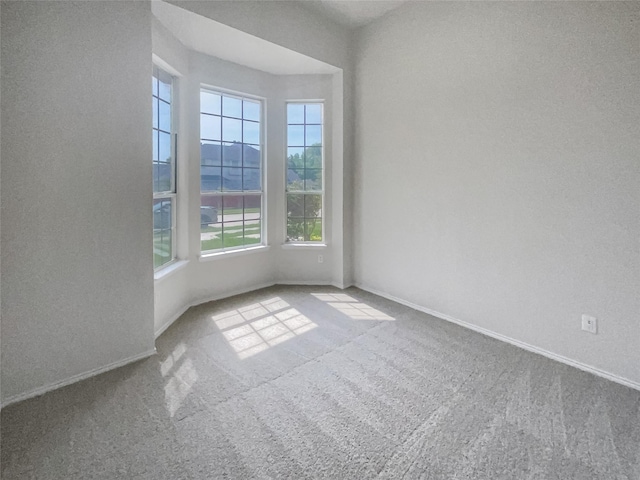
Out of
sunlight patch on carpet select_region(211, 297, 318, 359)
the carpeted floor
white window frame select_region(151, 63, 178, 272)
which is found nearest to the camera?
the carpeted floor

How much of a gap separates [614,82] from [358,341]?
256 cm

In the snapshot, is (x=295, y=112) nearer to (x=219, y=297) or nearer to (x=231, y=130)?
(x=231, y=130)

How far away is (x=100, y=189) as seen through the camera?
2320mm

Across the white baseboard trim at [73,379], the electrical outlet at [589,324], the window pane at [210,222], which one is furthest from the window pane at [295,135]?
the electrical outlet at [589,324]

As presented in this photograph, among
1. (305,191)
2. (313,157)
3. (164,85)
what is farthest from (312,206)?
(164,85)

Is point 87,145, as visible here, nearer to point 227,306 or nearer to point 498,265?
point 227,306

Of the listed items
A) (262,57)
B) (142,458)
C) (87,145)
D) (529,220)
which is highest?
(262,57)

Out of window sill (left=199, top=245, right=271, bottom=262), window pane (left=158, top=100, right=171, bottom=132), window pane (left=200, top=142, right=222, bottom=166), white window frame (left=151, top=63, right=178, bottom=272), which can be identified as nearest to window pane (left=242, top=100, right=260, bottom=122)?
window pane (left=200, top=142, right=222, bottom=166)

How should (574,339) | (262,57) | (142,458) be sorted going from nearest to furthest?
(142,458), (574,339), (262,57)

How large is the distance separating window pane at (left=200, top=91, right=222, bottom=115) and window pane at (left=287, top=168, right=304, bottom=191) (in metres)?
1.14

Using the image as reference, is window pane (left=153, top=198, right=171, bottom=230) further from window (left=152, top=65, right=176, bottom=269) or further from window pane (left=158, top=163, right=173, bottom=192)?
window pane (left=158, top=163, right=173, bottom=192)

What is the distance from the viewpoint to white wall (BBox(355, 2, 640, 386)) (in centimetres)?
226

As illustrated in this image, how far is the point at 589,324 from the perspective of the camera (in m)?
2.43

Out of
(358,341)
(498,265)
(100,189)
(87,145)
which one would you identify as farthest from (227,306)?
(498,265)
